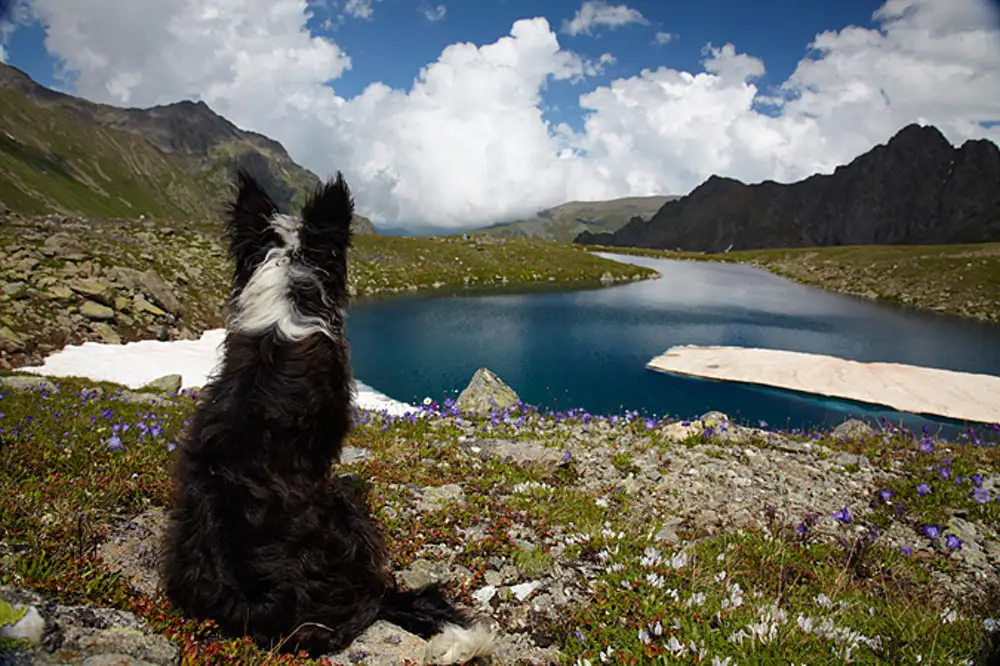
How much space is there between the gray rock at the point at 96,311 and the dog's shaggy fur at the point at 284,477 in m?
22.1

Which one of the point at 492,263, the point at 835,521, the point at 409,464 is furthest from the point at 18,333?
the point at 492,263

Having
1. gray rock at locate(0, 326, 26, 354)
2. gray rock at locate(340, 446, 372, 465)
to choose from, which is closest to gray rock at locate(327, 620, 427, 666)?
gray rock at locate(340, 446, 372, 465)

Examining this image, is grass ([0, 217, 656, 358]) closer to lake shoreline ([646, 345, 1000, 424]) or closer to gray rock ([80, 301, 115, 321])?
gray rock ([80, 301, 115, 321])

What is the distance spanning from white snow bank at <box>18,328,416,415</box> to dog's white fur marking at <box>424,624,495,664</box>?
11839mm

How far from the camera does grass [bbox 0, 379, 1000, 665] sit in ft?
10.5

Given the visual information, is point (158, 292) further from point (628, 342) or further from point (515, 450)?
point (628, 342)

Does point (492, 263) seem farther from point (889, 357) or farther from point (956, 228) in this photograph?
point (956, 228)

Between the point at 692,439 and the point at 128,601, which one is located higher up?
the point at 128,601

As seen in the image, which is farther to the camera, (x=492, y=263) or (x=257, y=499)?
A: (x=492, y=263)

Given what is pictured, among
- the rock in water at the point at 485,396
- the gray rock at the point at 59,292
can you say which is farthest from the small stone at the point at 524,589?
the gray rock at the point at 59,292

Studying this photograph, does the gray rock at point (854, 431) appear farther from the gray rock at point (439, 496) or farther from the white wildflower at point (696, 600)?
the gray rock at point (439, 496)

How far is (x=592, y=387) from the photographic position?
2369 cm


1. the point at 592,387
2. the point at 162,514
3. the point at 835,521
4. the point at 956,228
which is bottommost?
the point at 592,387

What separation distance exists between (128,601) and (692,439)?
857 cm
